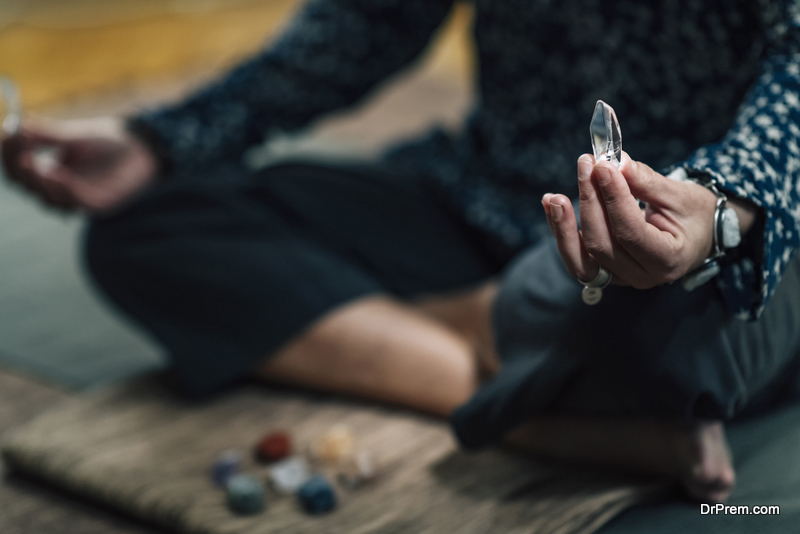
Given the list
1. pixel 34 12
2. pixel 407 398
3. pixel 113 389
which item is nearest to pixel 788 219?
pixel 407 398

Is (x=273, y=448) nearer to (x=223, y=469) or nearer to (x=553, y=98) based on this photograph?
(x=223, y=469)

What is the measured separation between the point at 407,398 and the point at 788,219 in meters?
0.44

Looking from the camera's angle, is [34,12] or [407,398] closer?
[407,398]

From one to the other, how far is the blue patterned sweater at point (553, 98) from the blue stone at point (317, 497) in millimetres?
322

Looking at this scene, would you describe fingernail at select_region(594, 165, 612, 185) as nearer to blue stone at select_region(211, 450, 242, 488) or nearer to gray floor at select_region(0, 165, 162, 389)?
blue stone at select_region(211, 450, 242, 488)

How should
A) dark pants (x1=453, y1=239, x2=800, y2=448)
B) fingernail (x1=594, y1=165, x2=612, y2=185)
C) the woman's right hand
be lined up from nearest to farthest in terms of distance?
fingernail (x1=594, y1=165, x2=612, y2=185)
dark pants (x1=453, y1=239, x2=800, y2=448)
the woman's right hand

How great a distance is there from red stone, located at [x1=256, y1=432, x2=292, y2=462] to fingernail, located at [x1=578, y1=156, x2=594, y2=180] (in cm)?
46

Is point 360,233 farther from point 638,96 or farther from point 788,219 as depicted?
point 788,219

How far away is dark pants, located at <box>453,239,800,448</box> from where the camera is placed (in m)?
0.58

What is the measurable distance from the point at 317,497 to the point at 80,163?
538 mm

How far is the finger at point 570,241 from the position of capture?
448 millimetres

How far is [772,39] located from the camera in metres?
0.59

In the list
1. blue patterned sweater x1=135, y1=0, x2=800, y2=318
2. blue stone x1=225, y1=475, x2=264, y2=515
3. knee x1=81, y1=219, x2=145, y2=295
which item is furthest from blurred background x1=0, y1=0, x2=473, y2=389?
blue stone x1=225, y1=475, x2=264, y2=515

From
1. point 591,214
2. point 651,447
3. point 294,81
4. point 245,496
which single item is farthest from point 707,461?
point 294,81
